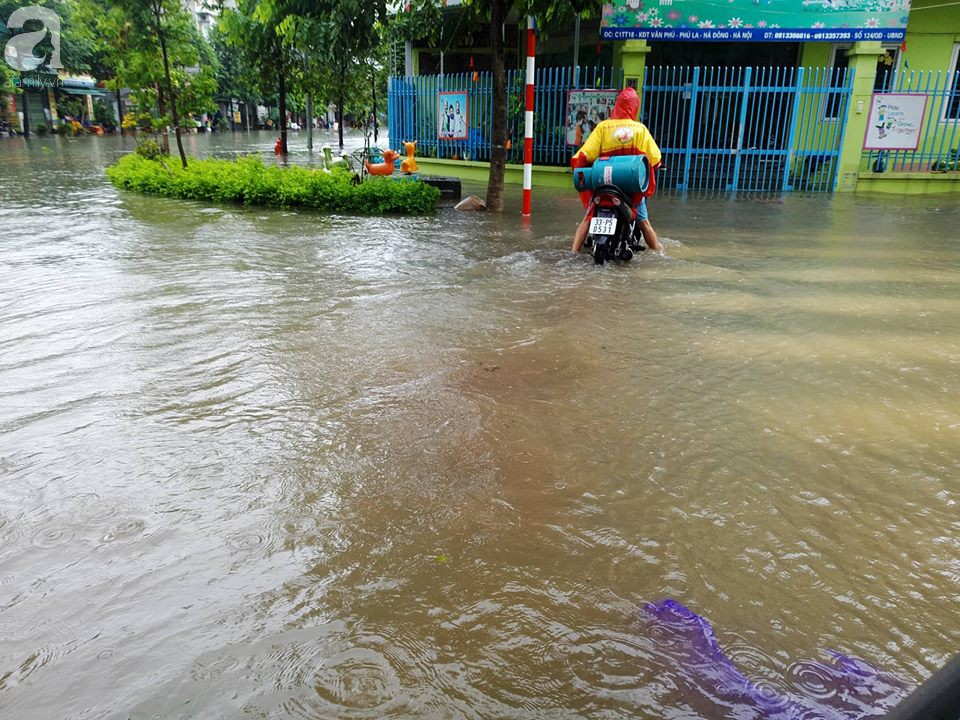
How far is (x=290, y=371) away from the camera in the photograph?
4355mm

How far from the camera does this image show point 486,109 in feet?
51.9

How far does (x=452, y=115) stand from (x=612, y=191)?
32.7 ft

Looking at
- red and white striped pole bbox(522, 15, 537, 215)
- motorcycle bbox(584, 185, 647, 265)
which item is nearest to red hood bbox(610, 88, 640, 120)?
motorcycle bbox(584, 185, 647, 265)

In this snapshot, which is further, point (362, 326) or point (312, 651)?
point (362, 326)

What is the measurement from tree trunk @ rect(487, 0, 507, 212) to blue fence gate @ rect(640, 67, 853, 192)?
4662 millimetres

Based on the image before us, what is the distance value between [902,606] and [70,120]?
149 feet

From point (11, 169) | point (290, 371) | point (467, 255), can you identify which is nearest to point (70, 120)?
point (11, 169)

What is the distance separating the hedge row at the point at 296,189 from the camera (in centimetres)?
1098

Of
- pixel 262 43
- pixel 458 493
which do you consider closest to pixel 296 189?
pixel 262 43

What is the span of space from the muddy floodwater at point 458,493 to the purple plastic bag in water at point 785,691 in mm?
30

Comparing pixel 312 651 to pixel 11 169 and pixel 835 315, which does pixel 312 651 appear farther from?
pixel 11 169

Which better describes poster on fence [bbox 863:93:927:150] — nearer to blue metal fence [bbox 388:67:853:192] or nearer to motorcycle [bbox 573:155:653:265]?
blue metal fence [bbox 388:67:853:192]

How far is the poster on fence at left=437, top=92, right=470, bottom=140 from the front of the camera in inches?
621

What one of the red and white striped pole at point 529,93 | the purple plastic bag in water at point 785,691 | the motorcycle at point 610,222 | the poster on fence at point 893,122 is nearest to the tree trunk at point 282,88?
the red and white striped pole at point 529,93
